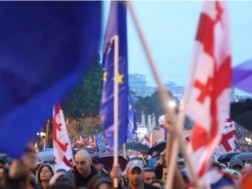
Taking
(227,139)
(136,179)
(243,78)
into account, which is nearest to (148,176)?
(136,179)

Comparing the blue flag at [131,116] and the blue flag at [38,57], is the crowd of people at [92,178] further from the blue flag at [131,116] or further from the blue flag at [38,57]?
the blue flag at [131,116]

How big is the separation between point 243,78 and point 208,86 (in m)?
2.44

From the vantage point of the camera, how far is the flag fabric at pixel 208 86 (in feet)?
16.6

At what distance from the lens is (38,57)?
4742mm

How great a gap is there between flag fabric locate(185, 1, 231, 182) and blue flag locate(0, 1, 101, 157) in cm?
68

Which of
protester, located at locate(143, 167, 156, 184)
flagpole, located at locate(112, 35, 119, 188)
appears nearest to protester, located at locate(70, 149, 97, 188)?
protester, located at locate(143, 167, 156, 184)

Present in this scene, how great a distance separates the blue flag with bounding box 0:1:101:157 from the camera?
467 centimetres

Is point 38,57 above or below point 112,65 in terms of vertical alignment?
below

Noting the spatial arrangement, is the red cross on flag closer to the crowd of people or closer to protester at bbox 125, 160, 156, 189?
the crowd of people

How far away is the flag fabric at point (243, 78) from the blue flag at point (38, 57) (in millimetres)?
2879

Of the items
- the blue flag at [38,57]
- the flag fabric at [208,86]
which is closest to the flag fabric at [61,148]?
the flag fabric at [208,86]

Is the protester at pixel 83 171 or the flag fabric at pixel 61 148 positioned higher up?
the flag fabric at pixel 61 148

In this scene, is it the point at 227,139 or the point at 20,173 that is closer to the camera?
the point at 20,173

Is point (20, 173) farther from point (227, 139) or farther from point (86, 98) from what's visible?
point (86, 98)
